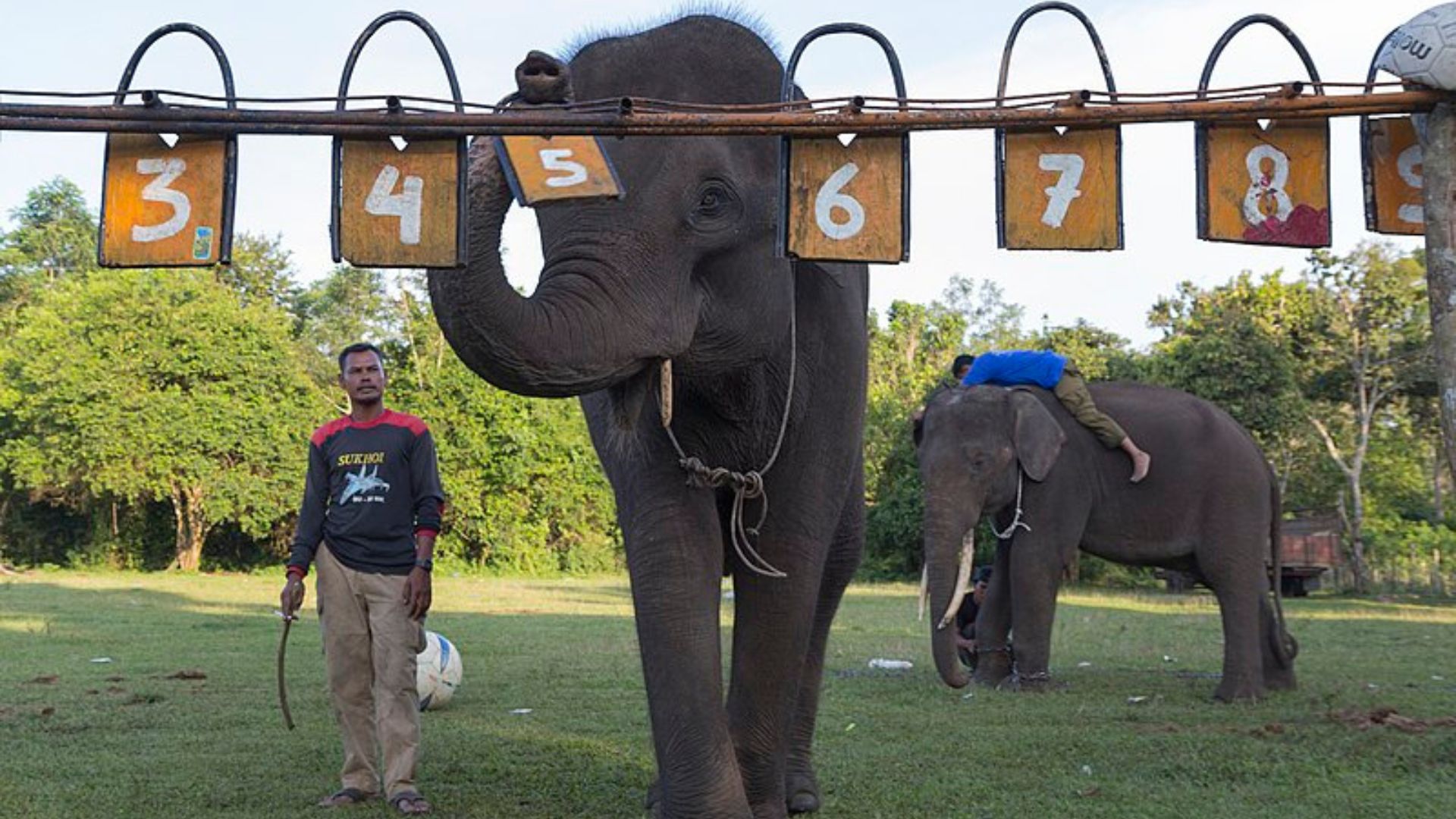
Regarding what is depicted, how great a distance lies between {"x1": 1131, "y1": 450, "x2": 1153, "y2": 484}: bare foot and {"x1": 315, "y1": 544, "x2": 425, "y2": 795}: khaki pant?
668 cm

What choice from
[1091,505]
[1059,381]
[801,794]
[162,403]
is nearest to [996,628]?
[1091,505]

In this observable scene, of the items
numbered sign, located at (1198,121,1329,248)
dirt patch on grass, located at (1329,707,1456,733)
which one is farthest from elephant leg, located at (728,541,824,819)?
dirt patch on grass, located at (1329,707,1456,733)

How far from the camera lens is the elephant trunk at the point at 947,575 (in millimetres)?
8469

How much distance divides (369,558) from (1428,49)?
4462 millimetres

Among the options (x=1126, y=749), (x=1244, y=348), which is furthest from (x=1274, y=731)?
(x=1244, y=348)

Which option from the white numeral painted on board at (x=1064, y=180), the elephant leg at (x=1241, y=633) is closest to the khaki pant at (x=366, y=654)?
the white numeral painted on board at (x=1064, y=180)

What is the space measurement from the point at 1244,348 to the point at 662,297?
1032 inches

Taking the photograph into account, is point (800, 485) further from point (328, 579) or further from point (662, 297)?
point (328, 579)

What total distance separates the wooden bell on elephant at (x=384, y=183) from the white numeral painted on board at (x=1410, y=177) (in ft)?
9.57

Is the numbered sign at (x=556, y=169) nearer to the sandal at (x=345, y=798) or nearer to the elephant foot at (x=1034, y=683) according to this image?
the sandal at (x=345, y=798)

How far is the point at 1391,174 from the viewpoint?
16.5 feet

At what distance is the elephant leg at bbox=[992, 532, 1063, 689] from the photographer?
1102 centimetres

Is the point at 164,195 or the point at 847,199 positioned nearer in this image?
the point at 164,195

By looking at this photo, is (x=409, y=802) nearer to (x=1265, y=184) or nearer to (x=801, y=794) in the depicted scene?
(x=801, y=794)
